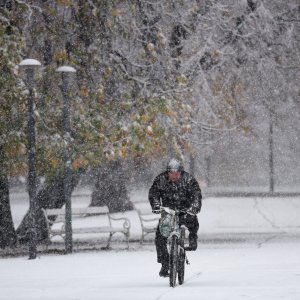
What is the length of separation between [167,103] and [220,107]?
5326 millimetres

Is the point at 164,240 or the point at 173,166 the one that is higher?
the point at 173,166

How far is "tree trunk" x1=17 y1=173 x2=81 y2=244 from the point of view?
2348cm

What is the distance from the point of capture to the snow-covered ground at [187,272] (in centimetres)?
1145

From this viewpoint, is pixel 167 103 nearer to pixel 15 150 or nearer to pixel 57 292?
pixel 15 150

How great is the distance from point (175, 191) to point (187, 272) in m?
2.93

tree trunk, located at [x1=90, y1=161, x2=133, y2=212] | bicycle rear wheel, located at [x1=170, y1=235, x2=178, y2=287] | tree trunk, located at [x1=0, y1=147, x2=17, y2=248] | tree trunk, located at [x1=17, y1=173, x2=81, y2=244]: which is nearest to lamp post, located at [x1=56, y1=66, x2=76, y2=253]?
tree trunk, located at [x1=0, y1=147, x2=17, y2=248]

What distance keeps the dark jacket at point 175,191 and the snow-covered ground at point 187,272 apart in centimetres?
111

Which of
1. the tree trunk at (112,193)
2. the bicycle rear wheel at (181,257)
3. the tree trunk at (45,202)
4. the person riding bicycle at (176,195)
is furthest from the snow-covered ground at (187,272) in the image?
the tree trunk at (112,193)

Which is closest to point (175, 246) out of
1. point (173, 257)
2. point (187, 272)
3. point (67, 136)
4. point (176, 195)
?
point (173, 257)

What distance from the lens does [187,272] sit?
1479 centimetres

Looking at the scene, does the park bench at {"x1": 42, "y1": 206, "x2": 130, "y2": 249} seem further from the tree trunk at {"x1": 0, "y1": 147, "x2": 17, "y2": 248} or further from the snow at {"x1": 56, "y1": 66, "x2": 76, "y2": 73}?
the snow at {"x1": 56, "y1": 66, "x2": 76, "y2": 73}

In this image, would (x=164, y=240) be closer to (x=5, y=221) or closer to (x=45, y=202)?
(x=5, y=221)

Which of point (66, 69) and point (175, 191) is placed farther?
point (66, 69)

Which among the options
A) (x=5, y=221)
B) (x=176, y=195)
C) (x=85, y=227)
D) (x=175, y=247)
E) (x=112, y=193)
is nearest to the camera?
(x=175, y=247)
